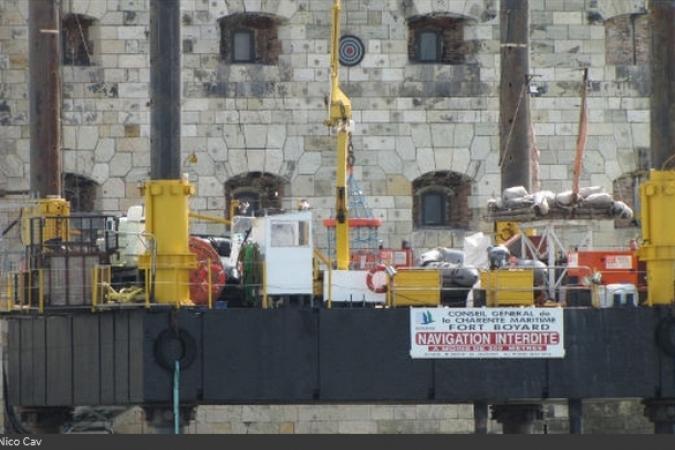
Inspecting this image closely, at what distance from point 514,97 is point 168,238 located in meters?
11.6

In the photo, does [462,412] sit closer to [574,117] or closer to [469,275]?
[574,117]

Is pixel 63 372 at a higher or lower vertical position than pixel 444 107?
lower

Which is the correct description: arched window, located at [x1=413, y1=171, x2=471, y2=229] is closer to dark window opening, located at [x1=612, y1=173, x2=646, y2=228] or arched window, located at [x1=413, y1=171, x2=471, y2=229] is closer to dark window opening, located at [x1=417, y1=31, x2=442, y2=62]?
dark window opening, located at [x1=417, y1=31, x2=442, y2=62]

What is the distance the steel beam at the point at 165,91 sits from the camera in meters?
52.6

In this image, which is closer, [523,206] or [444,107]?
[523,206]

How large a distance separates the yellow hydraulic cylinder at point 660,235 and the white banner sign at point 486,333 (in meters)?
1.86

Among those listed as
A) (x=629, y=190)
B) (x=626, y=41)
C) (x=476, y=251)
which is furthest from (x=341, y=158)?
(x=626, y=41)

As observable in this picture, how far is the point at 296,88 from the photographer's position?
69500 mm

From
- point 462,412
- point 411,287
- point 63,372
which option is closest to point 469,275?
point 411,287

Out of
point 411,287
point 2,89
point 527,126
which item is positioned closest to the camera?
point 411,287

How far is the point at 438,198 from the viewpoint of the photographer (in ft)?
232

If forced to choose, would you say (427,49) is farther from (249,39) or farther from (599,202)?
(599,202)

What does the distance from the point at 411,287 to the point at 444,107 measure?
56.8ft

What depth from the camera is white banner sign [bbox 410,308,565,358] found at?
172 feet
